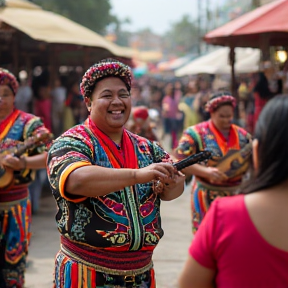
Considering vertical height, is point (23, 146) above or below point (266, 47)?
below

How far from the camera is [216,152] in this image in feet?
21.4

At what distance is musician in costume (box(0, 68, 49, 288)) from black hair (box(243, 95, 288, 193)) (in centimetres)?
359

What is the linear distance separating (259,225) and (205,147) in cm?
415

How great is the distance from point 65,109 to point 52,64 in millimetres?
830

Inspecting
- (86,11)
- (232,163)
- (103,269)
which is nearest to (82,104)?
(232,163)

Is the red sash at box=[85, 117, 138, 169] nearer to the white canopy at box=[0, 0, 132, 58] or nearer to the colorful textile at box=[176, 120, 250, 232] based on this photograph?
the colorful textile at box=[176, 120, 250, 232]

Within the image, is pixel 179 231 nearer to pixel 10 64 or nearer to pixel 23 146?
pixel 23 146

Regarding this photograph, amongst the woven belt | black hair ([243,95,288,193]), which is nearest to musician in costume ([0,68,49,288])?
the woven belt

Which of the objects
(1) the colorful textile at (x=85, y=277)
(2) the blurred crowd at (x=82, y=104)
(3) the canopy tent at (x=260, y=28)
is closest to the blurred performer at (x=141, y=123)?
(2) the blurred crowd at (x=82, y=104)

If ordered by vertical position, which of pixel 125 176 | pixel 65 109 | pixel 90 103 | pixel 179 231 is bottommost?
pixel 179 231

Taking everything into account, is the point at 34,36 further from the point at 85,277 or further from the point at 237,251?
the point at 237,251

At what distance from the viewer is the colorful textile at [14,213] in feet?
19.1

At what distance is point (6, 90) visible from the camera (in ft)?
19.1

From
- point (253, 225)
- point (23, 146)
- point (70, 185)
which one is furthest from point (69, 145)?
point (23, 146)
